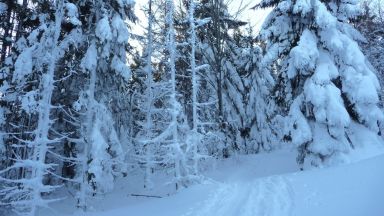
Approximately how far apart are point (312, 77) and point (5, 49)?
13.9 m

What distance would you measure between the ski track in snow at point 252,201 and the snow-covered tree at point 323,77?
293 cm

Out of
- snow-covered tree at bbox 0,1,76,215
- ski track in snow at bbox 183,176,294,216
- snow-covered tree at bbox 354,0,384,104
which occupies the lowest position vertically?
ski track in snow at bbox 183,176,294,216

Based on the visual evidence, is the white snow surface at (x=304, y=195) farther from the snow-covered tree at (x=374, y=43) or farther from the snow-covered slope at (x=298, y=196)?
the snow-covered tree at (x=374, y=43)

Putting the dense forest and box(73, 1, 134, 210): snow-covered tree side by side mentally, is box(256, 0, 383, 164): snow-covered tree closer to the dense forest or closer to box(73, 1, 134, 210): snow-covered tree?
the dense forest

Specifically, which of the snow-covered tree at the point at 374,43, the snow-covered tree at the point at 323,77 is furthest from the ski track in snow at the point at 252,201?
the snow-covered tree at the point at 374,43

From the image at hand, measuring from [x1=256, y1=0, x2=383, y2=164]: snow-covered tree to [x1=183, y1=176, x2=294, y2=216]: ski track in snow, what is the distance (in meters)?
2.93

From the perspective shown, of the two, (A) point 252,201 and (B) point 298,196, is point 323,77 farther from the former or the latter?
(A) point 252,201

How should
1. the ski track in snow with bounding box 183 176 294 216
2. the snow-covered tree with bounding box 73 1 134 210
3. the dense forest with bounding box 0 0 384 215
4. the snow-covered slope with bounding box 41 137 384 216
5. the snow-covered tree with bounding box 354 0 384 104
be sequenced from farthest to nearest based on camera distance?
the snow-covered tree with bounding box 354 0 384 104
the snow-covered tree with bounding box 73 1 134 210
the dense forest with bounding box 0 0 384 215
the ski track in snow with bounding box 183 176 294 216
the snow-covered slope with bounding box 41 137 384 216

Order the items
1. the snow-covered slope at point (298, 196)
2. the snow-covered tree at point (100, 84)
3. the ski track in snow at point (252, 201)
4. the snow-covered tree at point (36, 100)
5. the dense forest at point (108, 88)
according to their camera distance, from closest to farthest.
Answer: the snow-covered slope at point (298, 196) → the ski track in snow at point (252, 201) → the snow-covered tree at point (36, 100) → the dense forest at point (108, 88) → the snow-covered tree at point (100, 84)

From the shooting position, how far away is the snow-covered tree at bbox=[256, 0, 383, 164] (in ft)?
48.9

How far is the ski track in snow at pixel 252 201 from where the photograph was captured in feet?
31.3

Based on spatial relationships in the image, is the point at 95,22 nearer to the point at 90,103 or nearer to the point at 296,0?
the point at 90,103

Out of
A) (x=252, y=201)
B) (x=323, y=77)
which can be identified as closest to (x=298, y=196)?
(x=252, y=201)

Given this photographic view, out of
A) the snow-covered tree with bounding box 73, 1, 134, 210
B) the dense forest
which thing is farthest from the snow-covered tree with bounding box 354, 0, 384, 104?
the snow-covered tree with bounding box 73, 1, 134, 210
